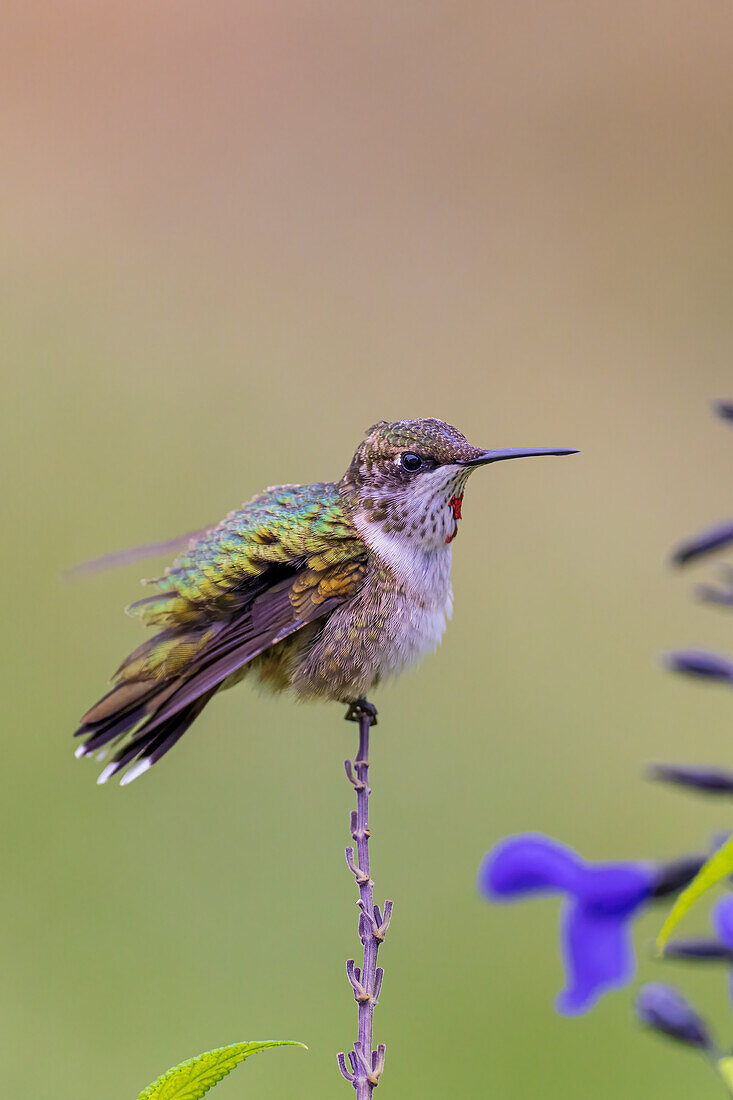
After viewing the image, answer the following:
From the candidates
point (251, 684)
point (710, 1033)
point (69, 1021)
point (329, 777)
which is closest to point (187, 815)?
point (329, 777)

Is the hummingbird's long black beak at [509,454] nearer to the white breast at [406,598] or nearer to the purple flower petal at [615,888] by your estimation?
the white breast at [406,598]

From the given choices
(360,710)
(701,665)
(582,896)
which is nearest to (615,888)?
(582,896)

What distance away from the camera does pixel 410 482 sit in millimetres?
1530

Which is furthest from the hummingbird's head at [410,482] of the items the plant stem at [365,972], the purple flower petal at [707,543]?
the purple flower petal at [707,543]

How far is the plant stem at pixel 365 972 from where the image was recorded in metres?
0.68

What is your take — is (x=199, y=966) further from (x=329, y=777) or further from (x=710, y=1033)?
(x=710, y=1033)

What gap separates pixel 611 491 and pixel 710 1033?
3.92 m

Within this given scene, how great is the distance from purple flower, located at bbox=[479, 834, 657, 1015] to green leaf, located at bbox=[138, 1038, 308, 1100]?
5.4 inches

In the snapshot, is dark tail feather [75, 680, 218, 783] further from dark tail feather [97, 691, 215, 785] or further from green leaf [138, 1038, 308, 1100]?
green leaf [138, 1038, 308, 1100]

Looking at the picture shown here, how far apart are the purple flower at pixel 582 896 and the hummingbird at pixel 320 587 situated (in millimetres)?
719

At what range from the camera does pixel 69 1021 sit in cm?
319

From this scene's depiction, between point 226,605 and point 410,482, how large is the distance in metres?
0.26

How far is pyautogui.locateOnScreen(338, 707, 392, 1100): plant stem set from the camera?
0.68 metres

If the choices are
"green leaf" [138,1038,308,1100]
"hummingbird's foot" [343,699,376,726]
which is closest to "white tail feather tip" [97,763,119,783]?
"hummingbird's foot" [343,699,376,726]
